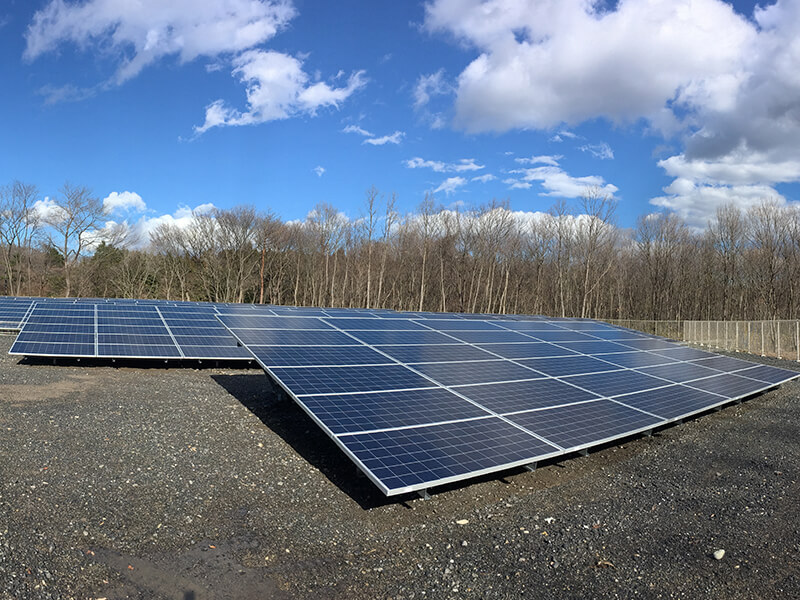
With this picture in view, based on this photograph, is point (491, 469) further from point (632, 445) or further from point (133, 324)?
point (133, 324)

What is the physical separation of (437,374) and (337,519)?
3.96 m

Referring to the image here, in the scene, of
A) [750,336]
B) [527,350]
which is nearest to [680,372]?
[527,350]

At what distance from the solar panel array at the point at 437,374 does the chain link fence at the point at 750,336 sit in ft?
49.1

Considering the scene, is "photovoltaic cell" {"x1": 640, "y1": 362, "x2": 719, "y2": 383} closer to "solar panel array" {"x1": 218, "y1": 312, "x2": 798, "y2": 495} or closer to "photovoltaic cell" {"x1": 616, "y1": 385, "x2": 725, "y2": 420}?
"solar panel array" {"x1": 218, "y1": 312, "x2": 798, "y2": 495}

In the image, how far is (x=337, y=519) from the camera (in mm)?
6445

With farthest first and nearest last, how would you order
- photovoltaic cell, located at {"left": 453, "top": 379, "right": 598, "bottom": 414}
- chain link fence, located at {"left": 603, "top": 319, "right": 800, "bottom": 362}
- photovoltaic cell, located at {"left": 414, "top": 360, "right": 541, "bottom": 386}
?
chain link fence, located at {"left": 603, "top": 319, "right": 800, "bottom": 362}, photovoltaic cell, located at {"left": 414, "top": 360, "right": 541, "bottom": 386}, photovoltaic cell, located at {"left": 453, "top": 379, "right": 598, "bottom": 414}

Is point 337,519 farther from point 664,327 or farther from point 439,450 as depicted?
point 664,327

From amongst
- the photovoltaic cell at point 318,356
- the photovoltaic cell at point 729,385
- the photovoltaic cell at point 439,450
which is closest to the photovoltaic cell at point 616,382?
the photovoltaic cell at point 729,385

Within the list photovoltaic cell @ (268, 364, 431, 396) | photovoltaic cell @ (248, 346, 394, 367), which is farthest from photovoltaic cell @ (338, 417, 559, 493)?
photovoltaic cell @ (248, 346, 394, 367)

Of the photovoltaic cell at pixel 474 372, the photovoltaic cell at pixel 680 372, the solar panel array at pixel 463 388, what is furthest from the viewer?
the photovoltaic cell at pixel 680 372

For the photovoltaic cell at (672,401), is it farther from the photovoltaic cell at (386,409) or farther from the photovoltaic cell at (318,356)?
the photovoltaic cell at (318,356)

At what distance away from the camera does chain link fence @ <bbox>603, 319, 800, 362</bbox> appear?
2852 centimetres

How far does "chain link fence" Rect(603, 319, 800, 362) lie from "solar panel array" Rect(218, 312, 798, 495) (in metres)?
15.6

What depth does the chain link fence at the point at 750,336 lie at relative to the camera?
93.6ft
